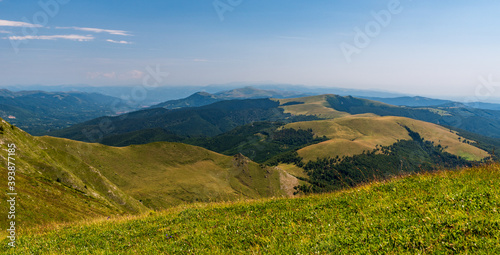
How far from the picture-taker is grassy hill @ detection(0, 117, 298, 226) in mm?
41344

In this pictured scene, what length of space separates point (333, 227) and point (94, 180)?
387 ft

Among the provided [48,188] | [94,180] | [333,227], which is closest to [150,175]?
[94,180]

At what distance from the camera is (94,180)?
100 metres

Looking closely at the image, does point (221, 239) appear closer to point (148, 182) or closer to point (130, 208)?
point (130, 208)

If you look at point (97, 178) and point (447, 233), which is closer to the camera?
point (447, 233)

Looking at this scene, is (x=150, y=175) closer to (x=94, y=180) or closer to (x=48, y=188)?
(x=94, y=180)

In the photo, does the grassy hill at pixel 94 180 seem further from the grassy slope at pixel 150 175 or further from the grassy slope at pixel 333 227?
the grassy slope at pixel 333 227

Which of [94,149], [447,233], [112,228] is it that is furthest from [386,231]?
[94,149]

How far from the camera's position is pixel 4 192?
30750mm

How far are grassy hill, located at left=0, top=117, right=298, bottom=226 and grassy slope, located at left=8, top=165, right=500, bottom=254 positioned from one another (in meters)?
22.4

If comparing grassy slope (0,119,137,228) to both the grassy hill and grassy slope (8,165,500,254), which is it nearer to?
the grassy hill

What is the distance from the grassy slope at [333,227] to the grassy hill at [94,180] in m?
22.4

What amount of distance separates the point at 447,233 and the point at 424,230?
0.48 metres

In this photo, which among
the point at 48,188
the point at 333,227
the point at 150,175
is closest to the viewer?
the point at 333,227
